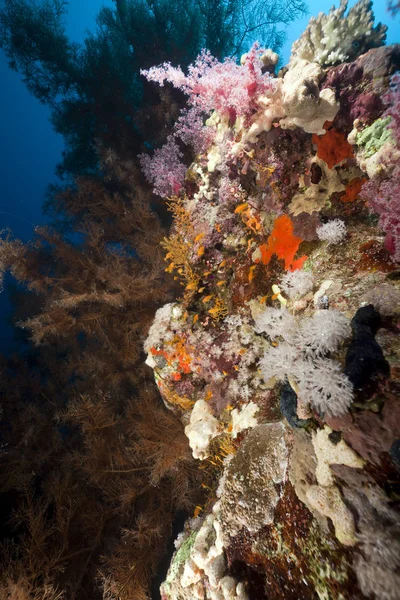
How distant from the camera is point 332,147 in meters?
3.21

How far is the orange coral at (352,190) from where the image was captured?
3109 mm

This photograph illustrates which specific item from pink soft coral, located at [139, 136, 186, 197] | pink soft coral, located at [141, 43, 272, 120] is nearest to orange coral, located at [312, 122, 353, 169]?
pink soft coral, located at [141, 43, 272, 120]

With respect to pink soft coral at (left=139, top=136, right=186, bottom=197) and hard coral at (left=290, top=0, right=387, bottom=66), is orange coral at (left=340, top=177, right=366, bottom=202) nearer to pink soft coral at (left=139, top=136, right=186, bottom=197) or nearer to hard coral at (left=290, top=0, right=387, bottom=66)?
hard coral at (left=290, top=0, right=387, bottom=66)

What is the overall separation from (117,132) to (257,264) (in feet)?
20.1

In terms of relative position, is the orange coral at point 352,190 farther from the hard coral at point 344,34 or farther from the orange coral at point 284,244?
the hard coral at point 344,34

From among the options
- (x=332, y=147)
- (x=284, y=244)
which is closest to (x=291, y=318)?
(x=284, y=244)

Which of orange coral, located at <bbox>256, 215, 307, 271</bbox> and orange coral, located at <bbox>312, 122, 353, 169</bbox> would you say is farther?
orange coral, located at <bbox>256, 215, 307, 271</bbox>

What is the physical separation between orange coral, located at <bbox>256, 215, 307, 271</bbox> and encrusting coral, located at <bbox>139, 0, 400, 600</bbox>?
18 mm

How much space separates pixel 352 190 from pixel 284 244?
915 millimetres

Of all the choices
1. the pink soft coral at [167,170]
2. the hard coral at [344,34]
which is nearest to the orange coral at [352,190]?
the hard coral at [344,34]

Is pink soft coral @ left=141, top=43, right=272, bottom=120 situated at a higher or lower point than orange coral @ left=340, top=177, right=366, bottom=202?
higher

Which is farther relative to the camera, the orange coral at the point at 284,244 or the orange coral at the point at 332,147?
the orange coral at the point at 284,244

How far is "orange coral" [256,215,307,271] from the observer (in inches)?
138

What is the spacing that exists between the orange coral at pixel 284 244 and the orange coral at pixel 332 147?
76cm
